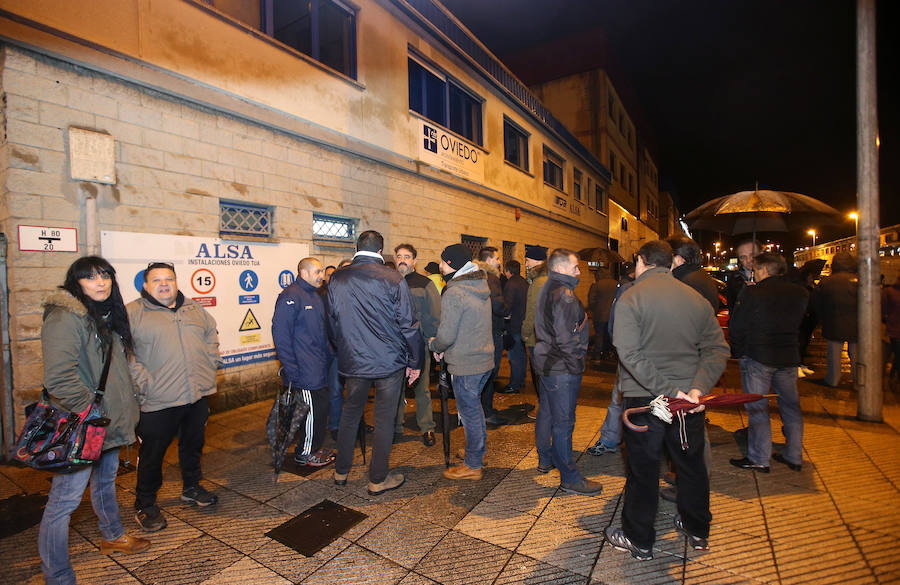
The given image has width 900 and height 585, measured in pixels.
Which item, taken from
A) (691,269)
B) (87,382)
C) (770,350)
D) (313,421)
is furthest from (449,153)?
(87,382)

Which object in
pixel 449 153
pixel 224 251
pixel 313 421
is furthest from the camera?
pixel 449 153

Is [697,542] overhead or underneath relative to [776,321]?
underneath

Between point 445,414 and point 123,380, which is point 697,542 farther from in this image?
point 123,380

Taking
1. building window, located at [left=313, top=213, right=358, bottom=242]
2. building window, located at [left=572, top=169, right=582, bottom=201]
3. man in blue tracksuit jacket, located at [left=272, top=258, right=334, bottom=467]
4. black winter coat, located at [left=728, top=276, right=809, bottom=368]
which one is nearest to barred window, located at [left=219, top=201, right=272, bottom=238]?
building window, located at [left=313, top=213, right=358, bottom=242]

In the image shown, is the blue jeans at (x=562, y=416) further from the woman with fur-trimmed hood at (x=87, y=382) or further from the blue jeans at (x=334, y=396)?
the woman with fur-trimmed hood at (x=87, y=382)

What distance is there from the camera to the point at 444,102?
1077 cm

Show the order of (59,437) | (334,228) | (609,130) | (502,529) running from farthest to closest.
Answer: (609,130), (334,228), (502,529), (59,437)

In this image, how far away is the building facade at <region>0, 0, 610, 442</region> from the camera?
420cm

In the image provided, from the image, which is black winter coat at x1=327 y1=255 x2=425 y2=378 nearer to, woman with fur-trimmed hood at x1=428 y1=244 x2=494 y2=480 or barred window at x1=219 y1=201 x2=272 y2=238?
woman with fur-trimmed hood at x1=428 y1=244 x2=494 y2=480

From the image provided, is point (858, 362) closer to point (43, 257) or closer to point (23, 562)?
point (23, 562)

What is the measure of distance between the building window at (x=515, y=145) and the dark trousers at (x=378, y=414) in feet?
38.3

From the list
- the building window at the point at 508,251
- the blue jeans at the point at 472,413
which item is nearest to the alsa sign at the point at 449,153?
the building window at the point at 508,251

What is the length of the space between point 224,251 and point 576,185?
17.7m

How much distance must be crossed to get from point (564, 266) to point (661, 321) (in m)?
1.09
